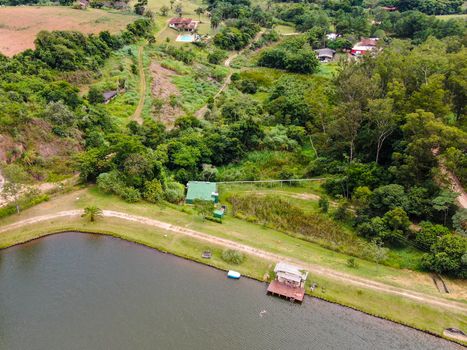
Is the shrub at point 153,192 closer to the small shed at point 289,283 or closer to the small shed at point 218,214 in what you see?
the small shed at point 218,214

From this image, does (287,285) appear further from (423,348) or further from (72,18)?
(72,18)

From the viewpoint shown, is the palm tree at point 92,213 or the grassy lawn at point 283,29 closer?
the palm tree at point 92,213

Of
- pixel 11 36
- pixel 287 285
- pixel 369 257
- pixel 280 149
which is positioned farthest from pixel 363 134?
pixel 11 36

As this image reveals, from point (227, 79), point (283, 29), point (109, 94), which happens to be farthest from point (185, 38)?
point (109, 94)

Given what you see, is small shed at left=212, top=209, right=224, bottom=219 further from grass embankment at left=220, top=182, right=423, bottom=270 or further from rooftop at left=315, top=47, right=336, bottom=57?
rooftop at left=315, top=47, right=336, bottom=57

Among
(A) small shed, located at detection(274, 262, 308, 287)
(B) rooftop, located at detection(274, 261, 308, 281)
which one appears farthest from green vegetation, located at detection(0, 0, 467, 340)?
(A) small shed, located at detection(274, 262, 308, 287)

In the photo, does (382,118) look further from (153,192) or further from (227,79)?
(227,79)

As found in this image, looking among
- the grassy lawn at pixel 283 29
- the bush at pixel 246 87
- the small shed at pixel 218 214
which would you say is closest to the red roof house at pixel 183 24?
the grassy lawn at pixel 283 29
